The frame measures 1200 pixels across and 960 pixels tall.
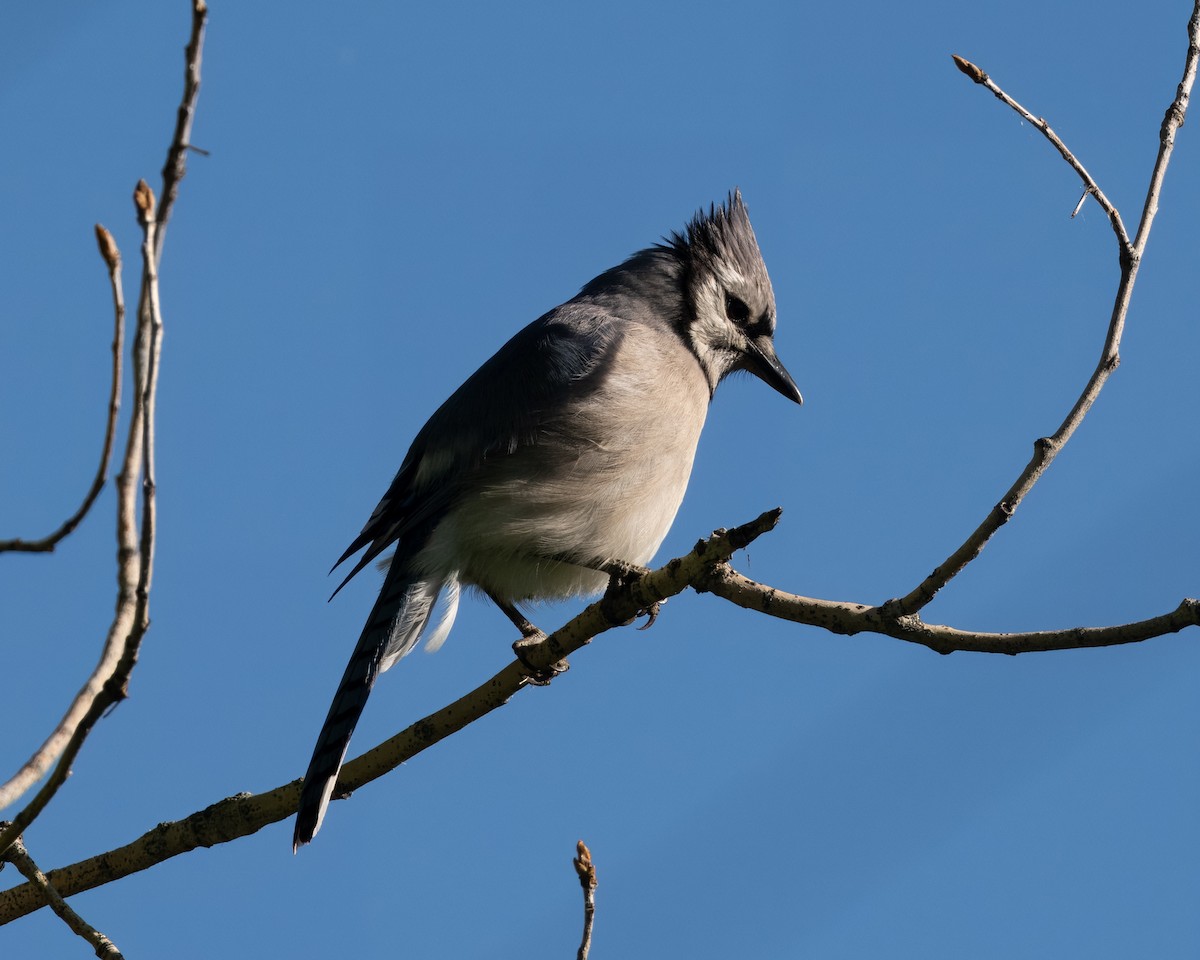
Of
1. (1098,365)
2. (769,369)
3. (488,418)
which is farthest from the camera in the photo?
(769,369)

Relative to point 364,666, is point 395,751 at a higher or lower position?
lower

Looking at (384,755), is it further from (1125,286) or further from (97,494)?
(1125,286)

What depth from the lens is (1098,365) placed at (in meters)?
2.63

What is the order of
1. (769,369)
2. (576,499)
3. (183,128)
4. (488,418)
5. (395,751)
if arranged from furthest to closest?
(769,369), (488,418), (576,499), (395,751), (183,128)

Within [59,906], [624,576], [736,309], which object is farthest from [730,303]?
[59,906]

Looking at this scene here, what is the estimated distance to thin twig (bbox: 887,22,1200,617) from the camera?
8.57ft

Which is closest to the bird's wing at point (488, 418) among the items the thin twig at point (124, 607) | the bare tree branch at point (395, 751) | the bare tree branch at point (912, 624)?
the bare tree branch at point (395, 751)

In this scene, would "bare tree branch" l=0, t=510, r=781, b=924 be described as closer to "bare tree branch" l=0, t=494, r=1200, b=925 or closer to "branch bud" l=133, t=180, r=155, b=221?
"bare tree branch" l=0, t=494, r=1200, b=925

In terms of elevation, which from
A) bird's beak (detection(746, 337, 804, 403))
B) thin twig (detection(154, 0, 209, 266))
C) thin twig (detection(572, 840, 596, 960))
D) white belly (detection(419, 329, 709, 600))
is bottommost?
thin twig (detection(572, 840, 596, 960))

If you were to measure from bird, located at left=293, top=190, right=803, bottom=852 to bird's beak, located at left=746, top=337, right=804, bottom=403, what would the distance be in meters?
0.57

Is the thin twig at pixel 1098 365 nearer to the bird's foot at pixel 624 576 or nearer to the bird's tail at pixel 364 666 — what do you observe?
the bird's foot at pixel 624 576

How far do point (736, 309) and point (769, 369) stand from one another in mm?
Answer: 287

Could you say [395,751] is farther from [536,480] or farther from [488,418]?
[488,418]

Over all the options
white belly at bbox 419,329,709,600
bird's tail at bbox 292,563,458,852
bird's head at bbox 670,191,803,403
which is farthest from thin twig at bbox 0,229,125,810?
bird's head at bbox 670,191,803,403
